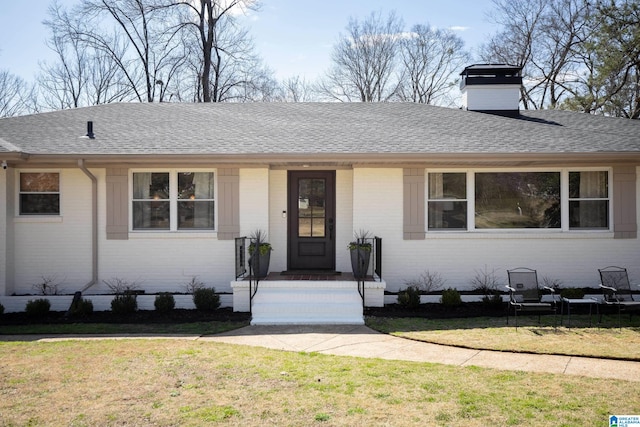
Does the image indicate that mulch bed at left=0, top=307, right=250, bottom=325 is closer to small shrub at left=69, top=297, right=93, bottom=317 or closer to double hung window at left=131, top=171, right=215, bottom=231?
small shrub at left=69, top=297, right=93, bottom=317

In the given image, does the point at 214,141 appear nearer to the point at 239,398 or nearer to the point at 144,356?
the point at 144,356

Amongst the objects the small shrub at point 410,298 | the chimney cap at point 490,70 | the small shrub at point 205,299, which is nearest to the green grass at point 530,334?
the small shrub at point 410,298

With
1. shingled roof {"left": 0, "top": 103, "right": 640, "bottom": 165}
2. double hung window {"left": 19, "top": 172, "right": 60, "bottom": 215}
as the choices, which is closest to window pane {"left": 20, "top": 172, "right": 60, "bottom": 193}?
double hung window {"left": 19, "top": 172, "right": 60, "bottom": 215}

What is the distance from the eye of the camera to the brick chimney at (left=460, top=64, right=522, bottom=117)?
14586 millimetres

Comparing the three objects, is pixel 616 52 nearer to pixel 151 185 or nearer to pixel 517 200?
pixel 517 200

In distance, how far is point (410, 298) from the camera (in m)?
10.3

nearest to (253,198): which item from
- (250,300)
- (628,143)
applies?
(250,300)

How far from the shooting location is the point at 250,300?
33.3 feet

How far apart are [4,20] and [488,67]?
2217 cm

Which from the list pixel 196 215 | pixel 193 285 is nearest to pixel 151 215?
pixel 196 215

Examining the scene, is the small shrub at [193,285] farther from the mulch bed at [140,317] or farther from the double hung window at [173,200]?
the double hung window at [173,200]

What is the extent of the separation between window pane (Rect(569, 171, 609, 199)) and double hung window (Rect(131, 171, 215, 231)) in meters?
7.84

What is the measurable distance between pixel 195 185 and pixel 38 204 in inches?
134

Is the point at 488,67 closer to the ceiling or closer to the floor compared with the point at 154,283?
closer to the ceiling
